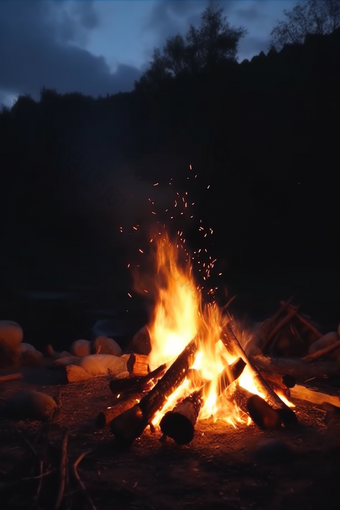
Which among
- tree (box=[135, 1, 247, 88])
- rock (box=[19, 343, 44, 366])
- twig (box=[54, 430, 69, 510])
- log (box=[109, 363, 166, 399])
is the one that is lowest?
twig (box=[54, 430, 69, 510])

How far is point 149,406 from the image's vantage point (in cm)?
388

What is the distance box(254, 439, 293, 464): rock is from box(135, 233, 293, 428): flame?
0.56 meters

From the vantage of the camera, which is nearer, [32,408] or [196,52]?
[32,408]

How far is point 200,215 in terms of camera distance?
2434 centimetres

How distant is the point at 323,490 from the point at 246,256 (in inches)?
759

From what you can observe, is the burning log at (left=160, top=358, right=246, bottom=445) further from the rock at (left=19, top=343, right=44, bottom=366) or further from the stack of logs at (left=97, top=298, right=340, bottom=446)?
the rock at (left=19, top=343, right=44, bottom=366)

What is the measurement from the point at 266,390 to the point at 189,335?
1.04 m

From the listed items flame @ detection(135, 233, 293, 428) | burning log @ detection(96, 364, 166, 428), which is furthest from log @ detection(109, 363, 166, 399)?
flame @ detection(135, 233, 293, 428)

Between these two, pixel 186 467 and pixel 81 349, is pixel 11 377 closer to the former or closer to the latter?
pixel 81 349

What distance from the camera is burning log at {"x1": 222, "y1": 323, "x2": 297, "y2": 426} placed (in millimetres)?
4062

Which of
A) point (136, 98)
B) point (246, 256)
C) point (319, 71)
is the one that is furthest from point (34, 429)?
point (136, 98)

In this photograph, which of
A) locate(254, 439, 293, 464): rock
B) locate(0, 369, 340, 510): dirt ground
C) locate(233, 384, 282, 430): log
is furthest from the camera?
locate(233, 384, 282, 430): log

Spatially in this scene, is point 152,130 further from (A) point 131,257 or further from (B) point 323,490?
(B) point 323,490

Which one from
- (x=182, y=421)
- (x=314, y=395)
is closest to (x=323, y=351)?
(x=314, y=395)
